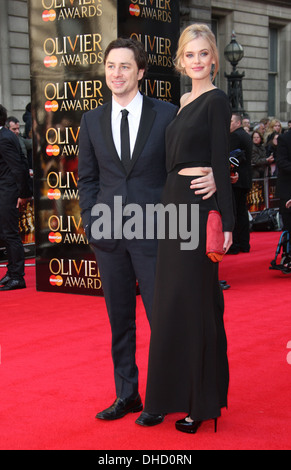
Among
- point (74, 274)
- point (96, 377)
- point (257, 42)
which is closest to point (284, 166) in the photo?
point (74, 274)

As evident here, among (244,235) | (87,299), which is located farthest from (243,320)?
(244,235)

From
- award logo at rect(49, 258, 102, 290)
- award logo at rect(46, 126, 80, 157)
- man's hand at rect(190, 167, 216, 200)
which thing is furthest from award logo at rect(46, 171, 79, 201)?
man's hand at rect(190, 167, 216, 200)

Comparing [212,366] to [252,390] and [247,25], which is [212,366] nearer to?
[252,390]

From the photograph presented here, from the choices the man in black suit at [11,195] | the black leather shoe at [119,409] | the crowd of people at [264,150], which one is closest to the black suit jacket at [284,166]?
the man in black suit at [11,195]

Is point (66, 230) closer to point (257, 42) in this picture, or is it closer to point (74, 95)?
point (74, 95)

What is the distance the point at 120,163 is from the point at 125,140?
0.12 meters

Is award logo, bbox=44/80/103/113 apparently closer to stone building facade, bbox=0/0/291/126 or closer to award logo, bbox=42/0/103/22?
award logo, bbox=42/0/103/22

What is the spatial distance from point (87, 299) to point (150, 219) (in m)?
3.62

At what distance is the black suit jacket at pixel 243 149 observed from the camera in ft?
32.6

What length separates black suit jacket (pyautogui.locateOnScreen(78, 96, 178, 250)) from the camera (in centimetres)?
386

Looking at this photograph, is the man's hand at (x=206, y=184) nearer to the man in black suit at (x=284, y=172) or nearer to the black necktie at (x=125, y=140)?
the black necktie at (x=125, y=140)

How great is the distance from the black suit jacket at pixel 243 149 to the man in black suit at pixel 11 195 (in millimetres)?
3099

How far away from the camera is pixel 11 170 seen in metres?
7.79

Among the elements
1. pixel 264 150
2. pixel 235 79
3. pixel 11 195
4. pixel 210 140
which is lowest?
pixel 11 195
